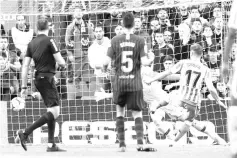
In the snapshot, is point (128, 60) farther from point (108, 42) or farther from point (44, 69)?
point (108, 42)

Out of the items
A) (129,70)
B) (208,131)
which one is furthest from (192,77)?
(129,70)

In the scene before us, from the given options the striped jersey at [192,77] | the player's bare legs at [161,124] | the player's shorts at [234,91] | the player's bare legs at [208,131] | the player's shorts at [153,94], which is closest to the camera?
the player's shorts at [234,91]

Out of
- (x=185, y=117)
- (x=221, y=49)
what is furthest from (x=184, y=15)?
(x=185, y=117)

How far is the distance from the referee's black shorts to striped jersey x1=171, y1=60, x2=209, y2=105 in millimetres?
2797

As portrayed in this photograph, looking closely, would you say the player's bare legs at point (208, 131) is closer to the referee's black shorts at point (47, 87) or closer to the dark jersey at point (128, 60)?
the dark jersey at point (128, 60)

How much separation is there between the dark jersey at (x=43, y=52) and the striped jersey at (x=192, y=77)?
2849 mm

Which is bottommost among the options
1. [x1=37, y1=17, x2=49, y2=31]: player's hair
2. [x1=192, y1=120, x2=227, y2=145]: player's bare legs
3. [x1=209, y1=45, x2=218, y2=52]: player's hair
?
[x1=192, y1=120, x2=227, y2=145]: player's bare legs

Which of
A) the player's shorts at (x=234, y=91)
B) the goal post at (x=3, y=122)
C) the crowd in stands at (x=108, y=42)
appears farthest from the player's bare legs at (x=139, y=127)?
the goal post at (x=3, y=122)

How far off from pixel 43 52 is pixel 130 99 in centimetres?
174

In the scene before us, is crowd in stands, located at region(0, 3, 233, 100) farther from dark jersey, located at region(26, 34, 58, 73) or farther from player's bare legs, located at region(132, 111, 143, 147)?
player's bare legs, located at region(132, 111, 143, 147)

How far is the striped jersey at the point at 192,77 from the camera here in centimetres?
1437

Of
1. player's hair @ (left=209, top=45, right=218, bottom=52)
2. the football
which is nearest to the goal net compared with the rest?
player's hair @ (left=209, top=45, right=218, bottom=52)

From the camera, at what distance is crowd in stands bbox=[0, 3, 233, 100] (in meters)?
17.3

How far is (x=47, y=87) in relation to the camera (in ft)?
41.9
